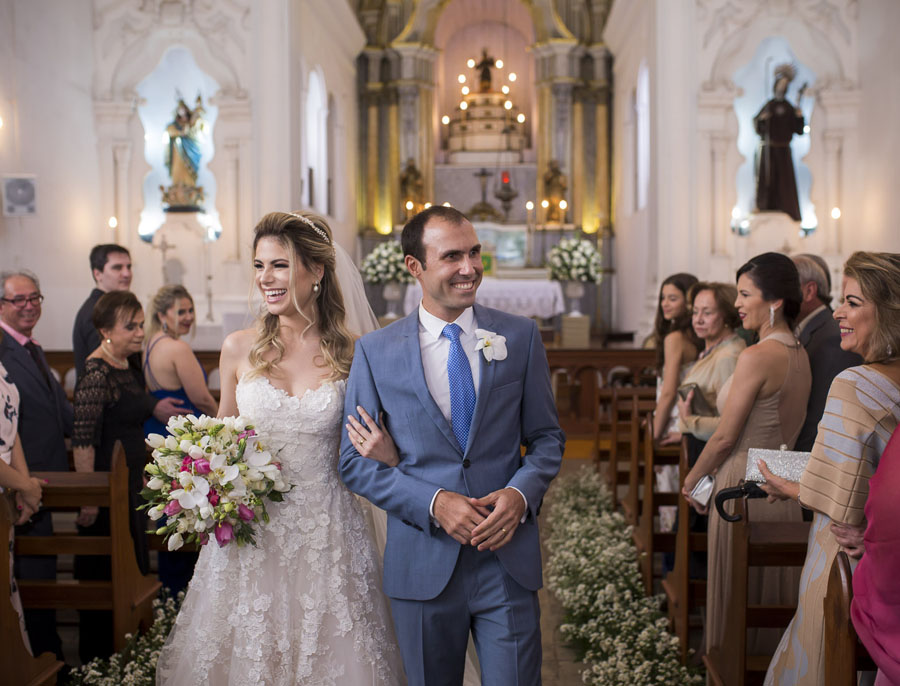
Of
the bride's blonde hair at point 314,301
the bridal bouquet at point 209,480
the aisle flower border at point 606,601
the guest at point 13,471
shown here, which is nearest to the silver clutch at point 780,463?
the aisle flower border at point 606,601

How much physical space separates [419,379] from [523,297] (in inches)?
435

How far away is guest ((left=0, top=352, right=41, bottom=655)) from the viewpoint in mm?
3224

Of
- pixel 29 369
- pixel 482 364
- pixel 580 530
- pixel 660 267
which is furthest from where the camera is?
pixel 660 267

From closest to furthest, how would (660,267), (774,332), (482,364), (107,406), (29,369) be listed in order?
1. (482,364)
2. (774,332)
3. (107,406)
4. (29,369)
5. (660,267)

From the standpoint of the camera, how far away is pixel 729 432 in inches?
141

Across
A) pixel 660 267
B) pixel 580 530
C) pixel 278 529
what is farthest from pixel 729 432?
pixel 660 267

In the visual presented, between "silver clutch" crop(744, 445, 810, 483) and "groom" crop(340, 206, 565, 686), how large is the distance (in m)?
0.81

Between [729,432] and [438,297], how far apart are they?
1.67 metres

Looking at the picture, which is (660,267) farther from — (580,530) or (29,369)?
(29,369)

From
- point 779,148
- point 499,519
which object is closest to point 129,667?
point 499,519

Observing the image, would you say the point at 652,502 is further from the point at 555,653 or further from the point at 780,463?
the point at 780,463

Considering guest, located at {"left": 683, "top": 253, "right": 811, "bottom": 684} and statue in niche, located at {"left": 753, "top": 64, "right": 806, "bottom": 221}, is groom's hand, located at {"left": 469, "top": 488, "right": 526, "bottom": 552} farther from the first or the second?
statue in niche, located at {"left": 753, "top": 64, "right": 806, "bottom": 221}

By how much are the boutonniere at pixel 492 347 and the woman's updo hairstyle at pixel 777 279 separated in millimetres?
1551

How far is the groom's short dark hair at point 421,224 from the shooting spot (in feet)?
8.27
